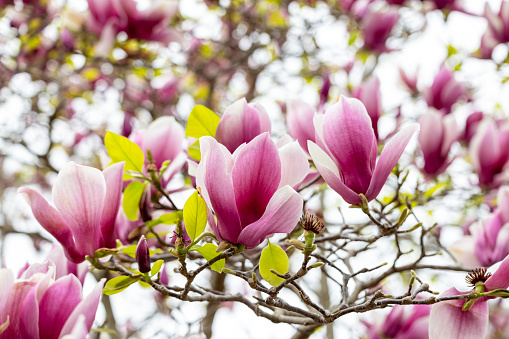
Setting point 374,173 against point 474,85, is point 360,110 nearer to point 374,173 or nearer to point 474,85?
point 374,173

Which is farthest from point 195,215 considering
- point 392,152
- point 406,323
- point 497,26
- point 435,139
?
point 497,26

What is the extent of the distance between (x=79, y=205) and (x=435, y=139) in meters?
1.00

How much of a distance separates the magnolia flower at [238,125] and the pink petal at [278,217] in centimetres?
18

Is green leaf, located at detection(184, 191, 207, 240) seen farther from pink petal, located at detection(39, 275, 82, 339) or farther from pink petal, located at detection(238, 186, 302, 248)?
pink petal, located at detection(39, 275, 82, 339)

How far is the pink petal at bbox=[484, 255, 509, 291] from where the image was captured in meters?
0.62

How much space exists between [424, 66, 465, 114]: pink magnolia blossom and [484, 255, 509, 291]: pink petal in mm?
1194

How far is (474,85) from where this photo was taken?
2479 millimetres

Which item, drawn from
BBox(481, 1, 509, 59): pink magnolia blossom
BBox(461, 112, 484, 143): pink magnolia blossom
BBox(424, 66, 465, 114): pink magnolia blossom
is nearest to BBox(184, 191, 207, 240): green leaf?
BBox(424, 66, 465, 114): pink magnolia blossom

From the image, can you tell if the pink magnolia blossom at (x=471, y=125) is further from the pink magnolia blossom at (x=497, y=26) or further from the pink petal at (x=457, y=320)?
the pink petal at (x=457, y=320)

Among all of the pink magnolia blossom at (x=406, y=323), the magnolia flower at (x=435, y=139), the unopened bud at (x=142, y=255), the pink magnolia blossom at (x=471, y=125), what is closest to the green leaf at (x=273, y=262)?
the unopened bud at (x=142, y=255)

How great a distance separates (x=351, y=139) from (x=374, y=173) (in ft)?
0.19

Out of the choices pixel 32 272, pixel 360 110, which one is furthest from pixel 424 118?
pixel 32 272

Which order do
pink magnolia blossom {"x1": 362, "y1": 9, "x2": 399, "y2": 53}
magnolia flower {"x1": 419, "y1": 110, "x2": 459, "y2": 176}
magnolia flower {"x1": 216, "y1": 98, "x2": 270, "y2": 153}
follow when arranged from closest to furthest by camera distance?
magnolia flower {"x1": 216, "y1": 98, "x2": 270, "y2": 153} → magnolia flower {"x1": 419, "y1": 110, "x2": 459, "y2": 176} → pink magnolia blossom {"x1": 362, "y1": 9, "x2": 399, "y2": 53}

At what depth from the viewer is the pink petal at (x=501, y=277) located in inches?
24.5
